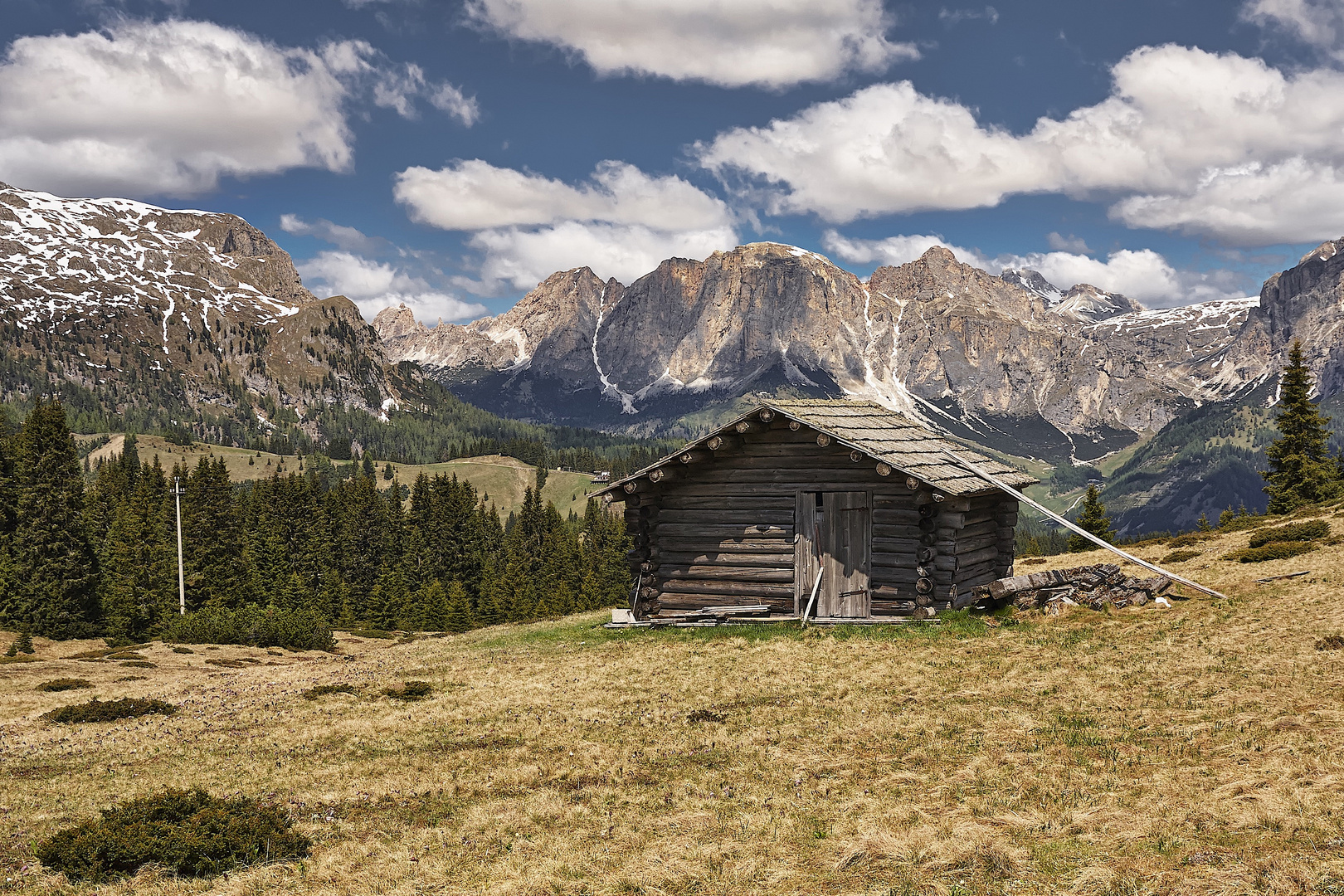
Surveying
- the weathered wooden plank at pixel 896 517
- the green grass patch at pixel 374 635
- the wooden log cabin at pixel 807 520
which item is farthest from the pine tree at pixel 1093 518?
the green grass patch at pixel 374 635

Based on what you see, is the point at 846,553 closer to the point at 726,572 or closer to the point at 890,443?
the point at 890,443

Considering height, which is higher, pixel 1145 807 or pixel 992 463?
pixel 992 463

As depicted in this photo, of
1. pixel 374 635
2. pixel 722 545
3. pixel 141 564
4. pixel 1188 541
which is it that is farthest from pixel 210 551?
pixel 1188 541

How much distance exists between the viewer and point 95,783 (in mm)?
16797

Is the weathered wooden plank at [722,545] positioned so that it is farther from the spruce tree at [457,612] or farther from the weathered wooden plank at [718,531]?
the spruce tree at [457,612]

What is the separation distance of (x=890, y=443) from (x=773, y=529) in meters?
5.14

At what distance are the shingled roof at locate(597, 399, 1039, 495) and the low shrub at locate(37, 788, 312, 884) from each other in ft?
56.7

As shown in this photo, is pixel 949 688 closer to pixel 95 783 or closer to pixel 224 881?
pixel 224 881

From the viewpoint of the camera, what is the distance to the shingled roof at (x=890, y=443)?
28.4 meters

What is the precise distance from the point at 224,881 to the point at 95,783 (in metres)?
7.53

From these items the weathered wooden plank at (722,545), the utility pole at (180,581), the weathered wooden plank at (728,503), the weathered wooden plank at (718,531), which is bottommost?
the utility pole at (180,581)

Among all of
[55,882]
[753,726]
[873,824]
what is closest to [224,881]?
[55,882]

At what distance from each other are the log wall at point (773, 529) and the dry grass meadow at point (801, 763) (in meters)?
2.72

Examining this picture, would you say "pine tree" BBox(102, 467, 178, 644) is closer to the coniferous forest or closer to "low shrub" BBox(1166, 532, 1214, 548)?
the coniferous forest
